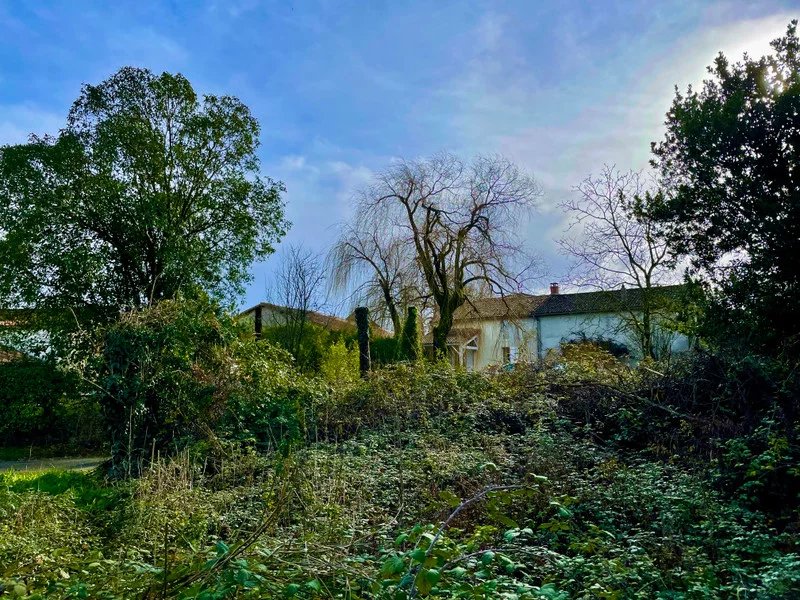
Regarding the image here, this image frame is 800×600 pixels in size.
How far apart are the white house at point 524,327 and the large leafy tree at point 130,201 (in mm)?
7656

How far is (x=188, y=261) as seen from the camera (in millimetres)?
18203

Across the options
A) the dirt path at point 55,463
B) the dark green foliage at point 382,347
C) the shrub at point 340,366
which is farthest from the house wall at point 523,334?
the dirt path at point 55,463

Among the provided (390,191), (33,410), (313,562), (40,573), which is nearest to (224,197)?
(390,191)

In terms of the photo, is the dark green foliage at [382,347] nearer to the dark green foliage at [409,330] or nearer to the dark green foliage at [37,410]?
the dark green foliage at [409,330]

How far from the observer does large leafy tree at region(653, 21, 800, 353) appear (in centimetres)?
863

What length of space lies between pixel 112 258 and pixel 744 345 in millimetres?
15616

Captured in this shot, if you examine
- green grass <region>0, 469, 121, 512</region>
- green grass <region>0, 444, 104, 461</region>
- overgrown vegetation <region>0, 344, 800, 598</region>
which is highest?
overgrown vegetation <region>0, 344, 800, 598</region>

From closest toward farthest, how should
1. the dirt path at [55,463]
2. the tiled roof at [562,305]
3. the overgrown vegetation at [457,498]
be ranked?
the overgrown vegetation at [457,498] → the dirt path at [55,463] → the tiled roof at [562,305]

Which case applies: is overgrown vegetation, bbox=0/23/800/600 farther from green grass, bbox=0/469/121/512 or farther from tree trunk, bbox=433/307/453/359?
tree trunk, bbox=433/307/453/359

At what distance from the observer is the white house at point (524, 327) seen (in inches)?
663

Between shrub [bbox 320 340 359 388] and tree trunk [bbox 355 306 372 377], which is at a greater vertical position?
tree trunk [bbox 355 306 372 377]

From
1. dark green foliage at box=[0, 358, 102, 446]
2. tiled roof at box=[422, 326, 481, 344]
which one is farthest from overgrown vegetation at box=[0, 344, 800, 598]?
tiled roof at box=[422, 326, 481, 344]

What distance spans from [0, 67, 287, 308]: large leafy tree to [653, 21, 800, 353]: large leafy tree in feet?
42.3

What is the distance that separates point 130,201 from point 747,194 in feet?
49.1
